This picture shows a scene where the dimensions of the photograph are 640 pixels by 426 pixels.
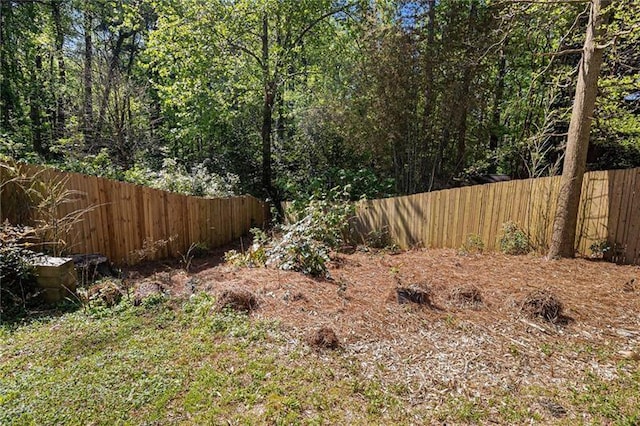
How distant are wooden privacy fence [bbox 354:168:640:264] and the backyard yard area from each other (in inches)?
18.4

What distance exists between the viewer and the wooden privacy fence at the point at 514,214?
146 inches

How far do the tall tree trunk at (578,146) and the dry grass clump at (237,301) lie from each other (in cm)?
371

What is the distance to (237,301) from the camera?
118 inches

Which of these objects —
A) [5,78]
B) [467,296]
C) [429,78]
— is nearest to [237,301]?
[467,296]

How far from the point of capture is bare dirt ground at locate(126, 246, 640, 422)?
2.06m

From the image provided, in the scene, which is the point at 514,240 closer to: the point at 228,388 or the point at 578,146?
the point at 578,146

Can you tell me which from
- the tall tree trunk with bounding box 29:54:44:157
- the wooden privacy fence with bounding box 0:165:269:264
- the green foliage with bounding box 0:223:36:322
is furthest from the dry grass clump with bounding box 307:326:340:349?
the tall tree trunk with bounding box 29:54:44:157

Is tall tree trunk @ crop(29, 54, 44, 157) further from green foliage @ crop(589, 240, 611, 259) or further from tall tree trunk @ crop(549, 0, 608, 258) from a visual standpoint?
green foliage @ crop(589, 240, 611, 259)

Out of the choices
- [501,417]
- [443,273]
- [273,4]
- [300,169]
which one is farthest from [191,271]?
[273,4]

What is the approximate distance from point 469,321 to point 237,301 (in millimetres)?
2055

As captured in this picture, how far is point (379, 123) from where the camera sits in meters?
7.34

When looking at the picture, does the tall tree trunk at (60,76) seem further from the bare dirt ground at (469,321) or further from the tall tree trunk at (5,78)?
the bare dirt ground at (469,321)

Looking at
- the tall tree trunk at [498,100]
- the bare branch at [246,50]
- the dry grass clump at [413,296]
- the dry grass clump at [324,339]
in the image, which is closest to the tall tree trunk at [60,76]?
the bare branch at [246,50]

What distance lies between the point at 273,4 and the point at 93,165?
19.7ft
